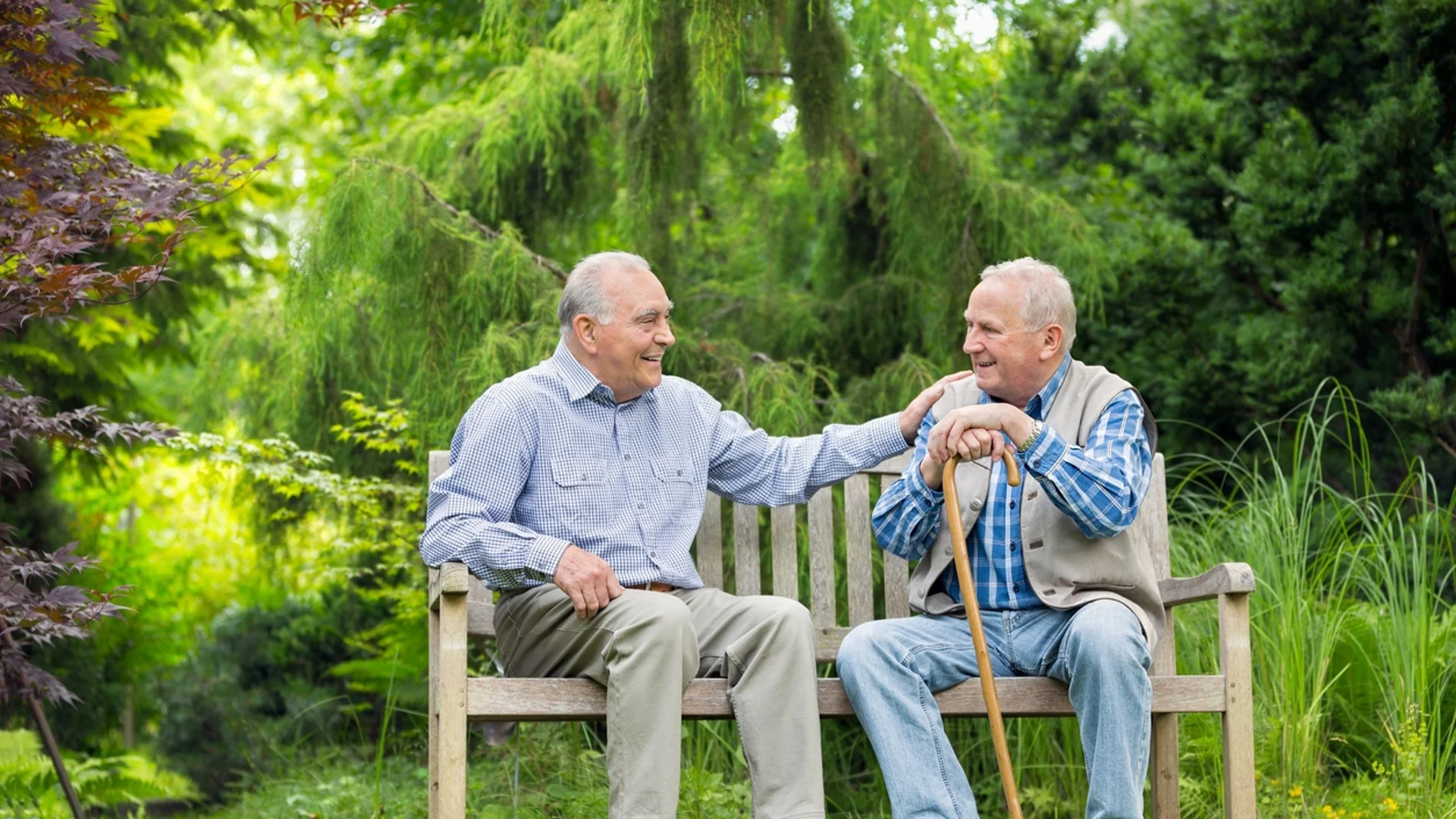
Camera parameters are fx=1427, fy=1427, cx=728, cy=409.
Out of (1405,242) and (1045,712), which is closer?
(1045,712)

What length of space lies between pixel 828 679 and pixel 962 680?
30cm

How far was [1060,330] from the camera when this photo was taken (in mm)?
3197

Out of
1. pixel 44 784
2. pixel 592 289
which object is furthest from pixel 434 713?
pixel 44 784

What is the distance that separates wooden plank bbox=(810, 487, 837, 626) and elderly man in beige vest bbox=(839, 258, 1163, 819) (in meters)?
0.38

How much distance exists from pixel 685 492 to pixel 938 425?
664 millimetres

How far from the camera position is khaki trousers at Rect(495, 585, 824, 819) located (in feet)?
9.10

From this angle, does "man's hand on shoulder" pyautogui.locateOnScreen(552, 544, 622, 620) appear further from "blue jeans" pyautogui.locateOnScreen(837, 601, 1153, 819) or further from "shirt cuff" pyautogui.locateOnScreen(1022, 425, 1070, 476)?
"shirt cuff" pyautogui.locateOnScreen(1022, 425, 1070, 476)

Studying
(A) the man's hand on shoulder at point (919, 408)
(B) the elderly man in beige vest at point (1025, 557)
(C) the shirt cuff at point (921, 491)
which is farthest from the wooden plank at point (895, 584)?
(C) the shirt cuff at point (921, 491)

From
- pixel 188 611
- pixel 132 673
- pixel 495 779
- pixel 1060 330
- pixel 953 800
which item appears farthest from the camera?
pixel 188 611

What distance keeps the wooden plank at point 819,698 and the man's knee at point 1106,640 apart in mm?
140

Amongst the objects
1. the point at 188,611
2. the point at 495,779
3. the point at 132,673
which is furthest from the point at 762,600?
the point at 188,611

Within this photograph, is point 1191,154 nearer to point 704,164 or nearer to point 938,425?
point 704,164

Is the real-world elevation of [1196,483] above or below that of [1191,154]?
below

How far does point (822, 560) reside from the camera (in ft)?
12.0
